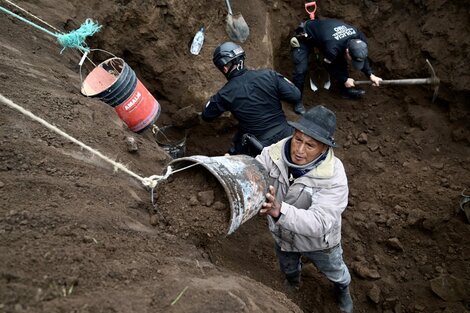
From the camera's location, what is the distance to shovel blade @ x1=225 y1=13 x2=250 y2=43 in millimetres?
5402

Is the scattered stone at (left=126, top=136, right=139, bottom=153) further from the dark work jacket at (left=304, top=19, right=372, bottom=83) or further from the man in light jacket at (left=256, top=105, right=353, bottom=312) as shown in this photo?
the dark work jacket at (left=304, top=19, right=372, bottom=83)

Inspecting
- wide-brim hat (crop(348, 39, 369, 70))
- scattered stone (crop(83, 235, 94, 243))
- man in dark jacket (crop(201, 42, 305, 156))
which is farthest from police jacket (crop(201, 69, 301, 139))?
scattered stone (crop(83, 235, 94, 243))

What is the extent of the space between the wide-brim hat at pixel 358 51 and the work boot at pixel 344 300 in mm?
2788

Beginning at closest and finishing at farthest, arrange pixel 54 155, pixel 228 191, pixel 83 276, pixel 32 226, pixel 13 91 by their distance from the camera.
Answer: pixel 83 276 → pixel 32 226 → pixel 228 191 → pixel 54 155 → pixel 13 91

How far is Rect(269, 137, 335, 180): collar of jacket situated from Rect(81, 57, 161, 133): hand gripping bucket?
1.52 m

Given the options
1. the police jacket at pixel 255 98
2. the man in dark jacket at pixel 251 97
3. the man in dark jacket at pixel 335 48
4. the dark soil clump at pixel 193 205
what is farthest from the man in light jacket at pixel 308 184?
the man in dark jacket at pixel 335 48

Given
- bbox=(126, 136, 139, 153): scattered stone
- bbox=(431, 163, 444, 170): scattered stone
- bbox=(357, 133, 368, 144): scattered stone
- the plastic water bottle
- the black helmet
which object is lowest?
bbox=(357, 133, 368, 144): scattered stone

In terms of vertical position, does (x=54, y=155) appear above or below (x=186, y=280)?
above

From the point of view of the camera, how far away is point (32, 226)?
2.03 meters

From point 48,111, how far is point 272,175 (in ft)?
5.90

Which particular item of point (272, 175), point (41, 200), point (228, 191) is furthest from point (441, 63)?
point (41, 200)

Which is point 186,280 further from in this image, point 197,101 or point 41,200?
point 197,101

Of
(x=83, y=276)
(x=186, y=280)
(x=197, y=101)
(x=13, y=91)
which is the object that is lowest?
(x=197, y=101)

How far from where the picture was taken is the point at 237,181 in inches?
89.1
